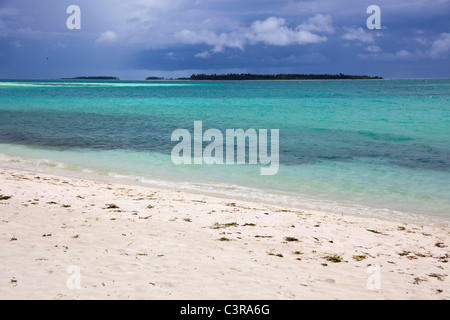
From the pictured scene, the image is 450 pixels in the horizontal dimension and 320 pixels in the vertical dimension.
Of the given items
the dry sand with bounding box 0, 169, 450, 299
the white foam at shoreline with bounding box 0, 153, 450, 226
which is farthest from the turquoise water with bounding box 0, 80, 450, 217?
the dry sand with bounding box 0, 169, 450, 299

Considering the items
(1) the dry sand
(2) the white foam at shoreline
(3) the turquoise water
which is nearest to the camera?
(1) the dry sand

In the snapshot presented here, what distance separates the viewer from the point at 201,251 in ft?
20.1

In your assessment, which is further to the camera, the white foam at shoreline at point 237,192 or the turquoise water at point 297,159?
the turquoise water at point 297,159

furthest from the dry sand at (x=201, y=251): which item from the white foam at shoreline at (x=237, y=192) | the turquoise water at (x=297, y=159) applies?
the turquoise water at (x=297, y=159)

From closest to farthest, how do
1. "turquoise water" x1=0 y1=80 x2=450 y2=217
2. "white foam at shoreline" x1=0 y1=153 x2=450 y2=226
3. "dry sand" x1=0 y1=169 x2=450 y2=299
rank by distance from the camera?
1. "dry sand" x1=0 y1=169 x2=450 y2=299
2. "white foam at shoreline" x1=0 y1=153 x2=450 y2=226
3. "turquoise water" x1=0 y1=80 x2=450 y2=217

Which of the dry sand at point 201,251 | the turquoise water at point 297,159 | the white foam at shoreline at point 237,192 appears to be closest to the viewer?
the dry sand at point 201,251

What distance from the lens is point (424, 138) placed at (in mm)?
21125

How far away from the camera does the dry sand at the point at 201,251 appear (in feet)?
16.0

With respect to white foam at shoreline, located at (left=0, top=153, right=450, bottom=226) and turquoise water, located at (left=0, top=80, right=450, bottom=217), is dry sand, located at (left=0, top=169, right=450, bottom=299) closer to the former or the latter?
white foam at shoreline, located at (left=0, top=153, right=450, bottom=226)

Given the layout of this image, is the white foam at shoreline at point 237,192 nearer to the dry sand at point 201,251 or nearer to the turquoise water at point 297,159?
the turquoise water at point 297,159

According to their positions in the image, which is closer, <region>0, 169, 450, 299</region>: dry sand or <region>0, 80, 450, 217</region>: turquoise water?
<region>0, 169, 450, 299</region>: dry sand

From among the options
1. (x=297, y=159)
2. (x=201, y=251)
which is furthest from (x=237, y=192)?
(x=297, y=159)

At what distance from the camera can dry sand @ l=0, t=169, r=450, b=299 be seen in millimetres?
4863
